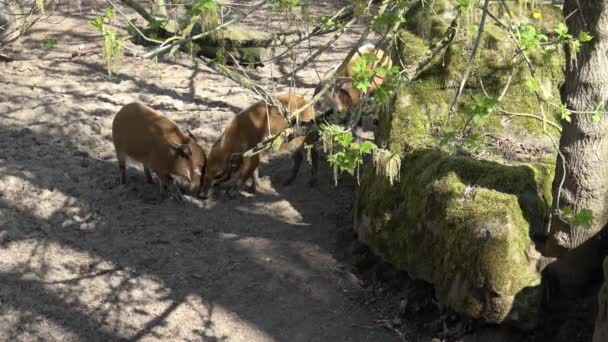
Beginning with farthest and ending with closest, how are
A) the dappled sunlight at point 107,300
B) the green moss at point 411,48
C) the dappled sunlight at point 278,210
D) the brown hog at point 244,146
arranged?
the brown hog at point 244,146 → the dappled sunlight at point 278,210 → the green moss at point 411,48 → the dappled sunlight at point 107,300

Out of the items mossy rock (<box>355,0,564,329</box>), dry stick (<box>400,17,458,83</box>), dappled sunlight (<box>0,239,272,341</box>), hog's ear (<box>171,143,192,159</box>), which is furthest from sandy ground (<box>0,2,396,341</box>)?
dry stick (<box>400,17,458,83</box>)

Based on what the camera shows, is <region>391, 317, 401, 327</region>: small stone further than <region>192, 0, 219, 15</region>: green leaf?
Yes

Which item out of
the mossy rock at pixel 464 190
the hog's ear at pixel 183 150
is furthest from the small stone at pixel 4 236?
the mossy rock at pixel 464 190

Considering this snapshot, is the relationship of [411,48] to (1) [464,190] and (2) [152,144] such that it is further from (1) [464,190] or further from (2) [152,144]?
(2) [152,144]

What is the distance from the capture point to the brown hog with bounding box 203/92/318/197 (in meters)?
7.85

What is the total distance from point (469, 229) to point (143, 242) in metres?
2.95

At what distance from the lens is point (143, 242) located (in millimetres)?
6570

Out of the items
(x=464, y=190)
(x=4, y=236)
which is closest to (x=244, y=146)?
(x=4, y=236)

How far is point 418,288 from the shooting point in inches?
222

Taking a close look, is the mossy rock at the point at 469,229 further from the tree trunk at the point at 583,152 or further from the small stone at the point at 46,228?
the small stone at the point at 46,228

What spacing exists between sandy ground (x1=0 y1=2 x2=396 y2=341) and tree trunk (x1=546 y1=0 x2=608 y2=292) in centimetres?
144

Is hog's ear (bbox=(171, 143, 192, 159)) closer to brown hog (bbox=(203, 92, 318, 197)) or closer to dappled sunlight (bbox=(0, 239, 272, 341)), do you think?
brown hog (bbox=(203, 92, 318, 197))

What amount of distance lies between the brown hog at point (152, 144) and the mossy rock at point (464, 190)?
2.13 metres

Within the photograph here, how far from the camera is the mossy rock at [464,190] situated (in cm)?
488
